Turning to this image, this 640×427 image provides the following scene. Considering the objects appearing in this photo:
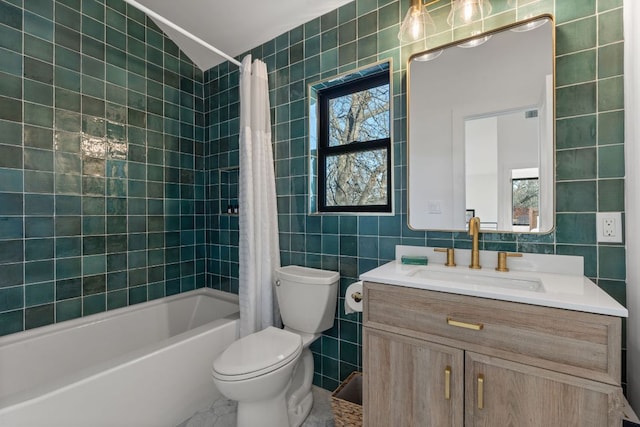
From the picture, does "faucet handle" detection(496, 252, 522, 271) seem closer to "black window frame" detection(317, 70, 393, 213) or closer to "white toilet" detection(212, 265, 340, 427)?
"black window frame" detection(317, 70, 393, 213)

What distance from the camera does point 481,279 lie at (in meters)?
1.30

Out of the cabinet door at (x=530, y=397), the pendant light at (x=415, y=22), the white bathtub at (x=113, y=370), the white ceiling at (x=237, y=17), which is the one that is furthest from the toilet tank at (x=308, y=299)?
the white ceiling at (x=237, y=17)

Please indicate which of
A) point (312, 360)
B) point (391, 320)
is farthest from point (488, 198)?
point (312, 360)

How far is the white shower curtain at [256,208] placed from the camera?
190 centimetres

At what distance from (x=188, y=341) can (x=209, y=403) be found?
0.42 metres

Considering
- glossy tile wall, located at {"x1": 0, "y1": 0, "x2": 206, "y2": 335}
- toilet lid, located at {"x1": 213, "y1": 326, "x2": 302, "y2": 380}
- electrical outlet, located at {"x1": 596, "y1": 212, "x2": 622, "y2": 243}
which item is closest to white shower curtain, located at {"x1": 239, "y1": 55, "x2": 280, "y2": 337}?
toilet lid, located at {"x1": 213, "y1": 326, "x2": 302, "y2": 380}

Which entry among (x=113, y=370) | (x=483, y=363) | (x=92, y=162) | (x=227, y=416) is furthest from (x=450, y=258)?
(x=92, y=162)

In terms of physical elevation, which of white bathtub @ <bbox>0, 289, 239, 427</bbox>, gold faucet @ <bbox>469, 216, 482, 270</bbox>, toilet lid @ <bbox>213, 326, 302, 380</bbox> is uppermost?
gold faucet @ <bbox>469, 216, 482, 270</bbox>

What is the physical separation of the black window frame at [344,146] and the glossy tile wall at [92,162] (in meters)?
1.16

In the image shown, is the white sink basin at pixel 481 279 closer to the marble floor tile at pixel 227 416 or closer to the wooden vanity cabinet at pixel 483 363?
the wooden vanity cabinet at pixel 483 363

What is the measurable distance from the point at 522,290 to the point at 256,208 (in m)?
1.44

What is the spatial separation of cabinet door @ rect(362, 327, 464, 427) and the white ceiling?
1921 mm

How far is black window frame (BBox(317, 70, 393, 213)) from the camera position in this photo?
186 centimetres

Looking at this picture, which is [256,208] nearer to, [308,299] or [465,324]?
[308,299]
